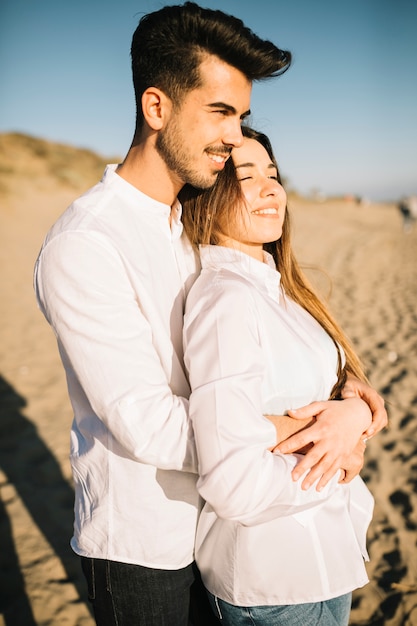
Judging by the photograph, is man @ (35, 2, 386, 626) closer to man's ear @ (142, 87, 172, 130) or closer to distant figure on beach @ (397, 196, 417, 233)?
man's ear @ (142, 87, 172, 130)

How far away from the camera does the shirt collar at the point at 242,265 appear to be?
1.55 m

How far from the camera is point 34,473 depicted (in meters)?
3.95

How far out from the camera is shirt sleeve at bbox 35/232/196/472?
1147 millimetres

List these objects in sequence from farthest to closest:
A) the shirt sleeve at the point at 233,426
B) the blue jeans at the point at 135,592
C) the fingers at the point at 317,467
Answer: the blue jeans at the point at 135,592
the fingers at the point at 317,467
the shirt sleeve at the point at 233,426

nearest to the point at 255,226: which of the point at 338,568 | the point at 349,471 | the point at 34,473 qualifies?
the point at 349,471

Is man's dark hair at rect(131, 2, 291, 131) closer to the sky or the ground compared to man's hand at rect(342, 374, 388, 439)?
closer to the sky

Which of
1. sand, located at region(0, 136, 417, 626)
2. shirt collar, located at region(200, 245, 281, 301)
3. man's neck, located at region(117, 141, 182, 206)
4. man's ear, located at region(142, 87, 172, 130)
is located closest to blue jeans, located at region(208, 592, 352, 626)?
shirt collar, located at region(200, 245, 281, 301)

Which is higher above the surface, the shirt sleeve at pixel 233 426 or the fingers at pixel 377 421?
the shirt sleeve at pixel 233 426

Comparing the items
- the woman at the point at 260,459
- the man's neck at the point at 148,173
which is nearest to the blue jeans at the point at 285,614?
the woman at the point at 260,459

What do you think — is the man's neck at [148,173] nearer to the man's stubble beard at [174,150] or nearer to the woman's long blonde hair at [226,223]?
the man's stubble beard at [174,150]

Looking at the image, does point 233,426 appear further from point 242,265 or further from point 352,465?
point 242,265

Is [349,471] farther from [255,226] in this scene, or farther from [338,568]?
[255,226]

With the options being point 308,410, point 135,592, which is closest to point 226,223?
point 308,410

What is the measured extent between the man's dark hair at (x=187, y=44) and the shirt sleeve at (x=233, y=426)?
0.86m
